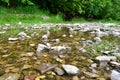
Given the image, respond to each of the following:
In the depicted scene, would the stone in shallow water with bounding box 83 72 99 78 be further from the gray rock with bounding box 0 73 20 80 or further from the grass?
the grass

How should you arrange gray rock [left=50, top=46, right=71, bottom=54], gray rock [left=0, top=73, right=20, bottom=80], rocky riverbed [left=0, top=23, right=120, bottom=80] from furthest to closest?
gray rock [left=50, top=46, right=71, bottom=54], rocky riverbed [left=0, top=23, right=120, bottom=80], gray rock [left=0, top=73, right=20, bottom=80]

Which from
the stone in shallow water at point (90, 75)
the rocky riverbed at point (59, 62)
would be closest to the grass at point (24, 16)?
the rocky riverbed at point (59, 62)

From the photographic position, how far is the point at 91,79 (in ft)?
12.0

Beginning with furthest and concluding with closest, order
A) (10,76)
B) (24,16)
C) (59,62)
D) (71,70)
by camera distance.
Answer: (24,16) < (59,62) < (71,70) < (10,76)

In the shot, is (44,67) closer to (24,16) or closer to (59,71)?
(59,71)

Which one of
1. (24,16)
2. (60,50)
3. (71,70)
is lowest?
(24,16)

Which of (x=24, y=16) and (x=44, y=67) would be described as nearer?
(x=44, y=67)

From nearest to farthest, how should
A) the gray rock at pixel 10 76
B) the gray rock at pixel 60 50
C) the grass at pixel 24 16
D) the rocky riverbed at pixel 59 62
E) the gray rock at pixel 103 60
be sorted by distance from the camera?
1. the gray rock at pixel 10 76
2. the rocky riverbed at pixel 59 62
3. the gray rock at pixel 103 60
4. the gray rock at pixel 60 50
5. the grass at pixel 24 16

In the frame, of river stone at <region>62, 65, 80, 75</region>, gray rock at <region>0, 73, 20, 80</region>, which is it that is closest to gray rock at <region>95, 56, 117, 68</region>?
river stone at <region>62, 65, 80, 75</region>

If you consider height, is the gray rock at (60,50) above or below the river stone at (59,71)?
below

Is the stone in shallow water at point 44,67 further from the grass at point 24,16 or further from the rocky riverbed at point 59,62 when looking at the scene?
the grass at point 24,16

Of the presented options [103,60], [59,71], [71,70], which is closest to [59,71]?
[59,71]

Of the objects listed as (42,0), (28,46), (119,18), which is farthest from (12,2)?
(28,46)

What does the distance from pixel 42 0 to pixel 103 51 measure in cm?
1536
